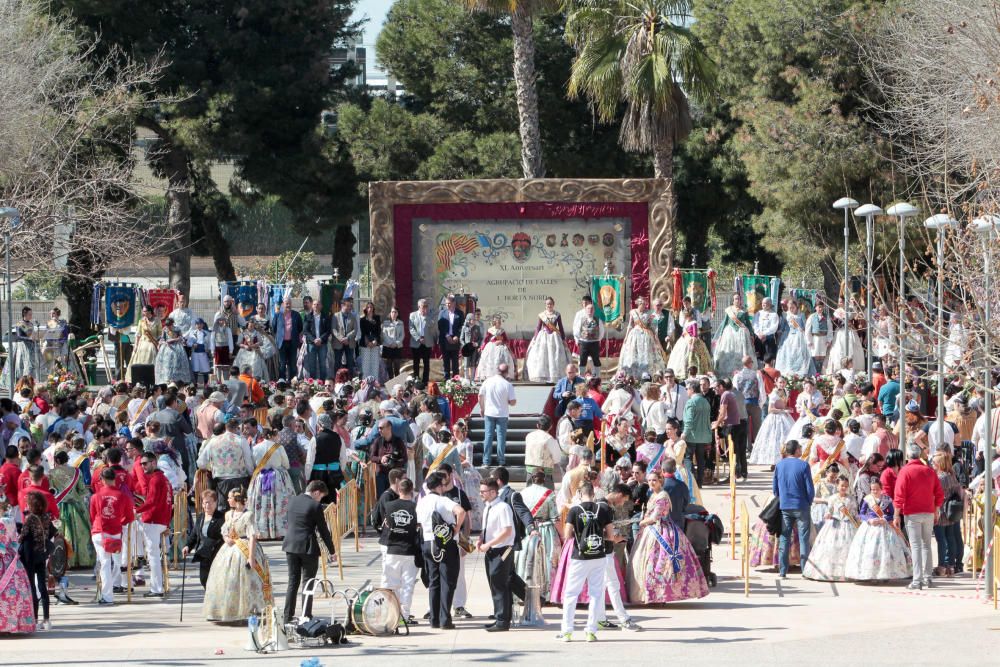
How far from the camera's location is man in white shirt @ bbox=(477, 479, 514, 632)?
14.6 meters

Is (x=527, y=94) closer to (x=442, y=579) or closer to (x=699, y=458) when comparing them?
(x=699, y=458)

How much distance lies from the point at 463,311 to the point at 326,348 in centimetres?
274

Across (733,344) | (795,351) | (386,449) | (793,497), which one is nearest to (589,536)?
(793,497)

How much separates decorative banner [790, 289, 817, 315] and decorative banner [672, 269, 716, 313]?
1.60m

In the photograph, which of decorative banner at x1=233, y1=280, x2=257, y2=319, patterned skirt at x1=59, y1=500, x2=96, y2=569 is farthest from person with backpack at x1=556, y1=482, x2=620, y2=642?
decorative banner at x1=233, y1=280, x2=257, y2=319

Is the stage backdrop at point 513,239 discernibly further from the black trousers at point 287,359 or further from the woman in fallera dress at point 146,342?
the woman in fallera dress at point 146,342

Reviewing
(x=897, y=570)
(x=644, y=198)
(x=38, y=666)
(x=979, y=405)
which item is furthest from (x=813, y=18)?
(x=38, y=666)

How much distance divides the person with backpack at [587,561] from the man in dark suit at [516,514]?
68 cm

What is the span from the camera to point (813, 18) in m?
38.5

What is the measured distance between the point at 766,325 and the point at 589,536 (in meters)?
15.8

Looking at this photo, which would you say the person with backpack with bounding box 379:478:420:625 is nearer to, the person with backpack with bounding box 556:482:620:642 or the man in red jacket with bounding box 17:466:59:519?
the person with backpack with bounding box 556:482:620:642

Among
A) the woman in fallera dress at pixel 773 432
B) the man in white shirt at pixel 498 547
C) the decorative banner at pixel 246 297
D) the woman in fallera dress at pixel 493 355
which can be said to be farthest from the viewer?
the decorative banner at pixel 246 297

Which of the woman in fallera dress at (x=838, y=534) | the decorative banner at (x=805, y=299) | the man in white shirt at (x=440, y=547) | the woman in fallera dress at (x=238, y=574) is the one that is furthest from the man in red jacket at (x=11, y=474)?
the decorative banner at (x=805, y=299)

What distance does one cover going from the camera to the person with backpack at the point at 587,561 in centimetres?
1439
